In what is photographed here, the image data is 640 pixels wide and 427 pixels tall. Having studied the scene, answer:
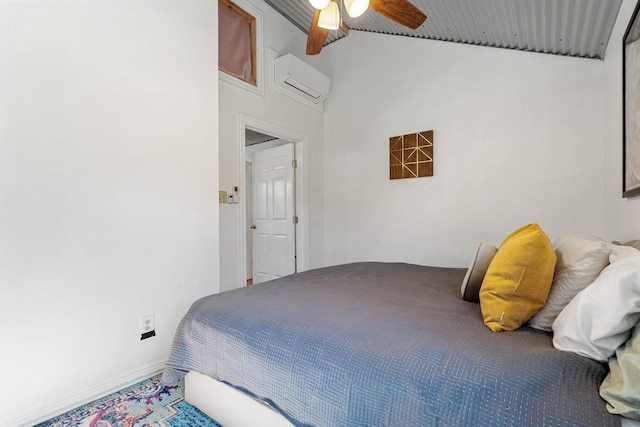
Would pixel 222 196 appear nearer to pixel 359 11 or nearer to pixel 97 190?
pixel 97 190

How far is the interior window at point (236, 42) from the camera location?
278 cm

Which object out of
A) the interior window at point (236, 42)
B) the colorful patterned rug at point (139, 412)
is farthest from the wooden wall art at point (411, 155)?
the colorful patterned rug at point (139, 412)

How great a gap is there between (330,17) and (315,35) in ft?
0.78

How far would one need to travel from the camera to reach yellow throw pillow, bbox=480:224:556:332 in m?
1.04

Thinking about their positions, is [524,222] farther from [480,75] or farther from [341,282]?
[341,282]

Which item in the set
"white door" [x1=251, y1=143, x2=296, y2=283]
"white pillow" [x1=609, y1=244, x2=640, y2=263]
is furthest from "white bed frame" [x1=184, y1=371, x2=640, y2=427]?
"white door" [x1=251, y1=143, x2=296, y2=283]

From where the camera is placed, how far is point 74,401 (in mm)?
1623

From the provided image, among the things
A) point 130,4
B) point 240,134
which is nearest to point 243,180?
point 240,134

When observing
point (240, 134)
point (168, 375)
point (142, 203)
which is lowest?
point (168, 375)

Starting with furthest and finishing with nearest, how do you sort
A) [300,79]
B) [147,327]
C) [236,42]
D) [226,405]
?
[300,79]
[236,42]
[147,327]
[226,405]

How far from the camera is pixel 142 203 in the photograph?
1.92 meters

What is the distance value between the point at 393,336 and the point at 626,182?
1.67m

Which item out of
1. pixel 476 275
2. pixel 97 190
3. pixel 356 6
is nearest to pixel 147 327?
pixel 97 190

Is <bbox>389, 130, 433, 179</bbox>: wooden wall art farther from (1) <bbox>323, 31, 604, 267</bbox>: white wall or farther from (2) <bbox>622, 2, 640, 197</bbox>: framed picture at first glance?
(2) <bbox>622, 2, 640, 197</bbox>: framed picture
